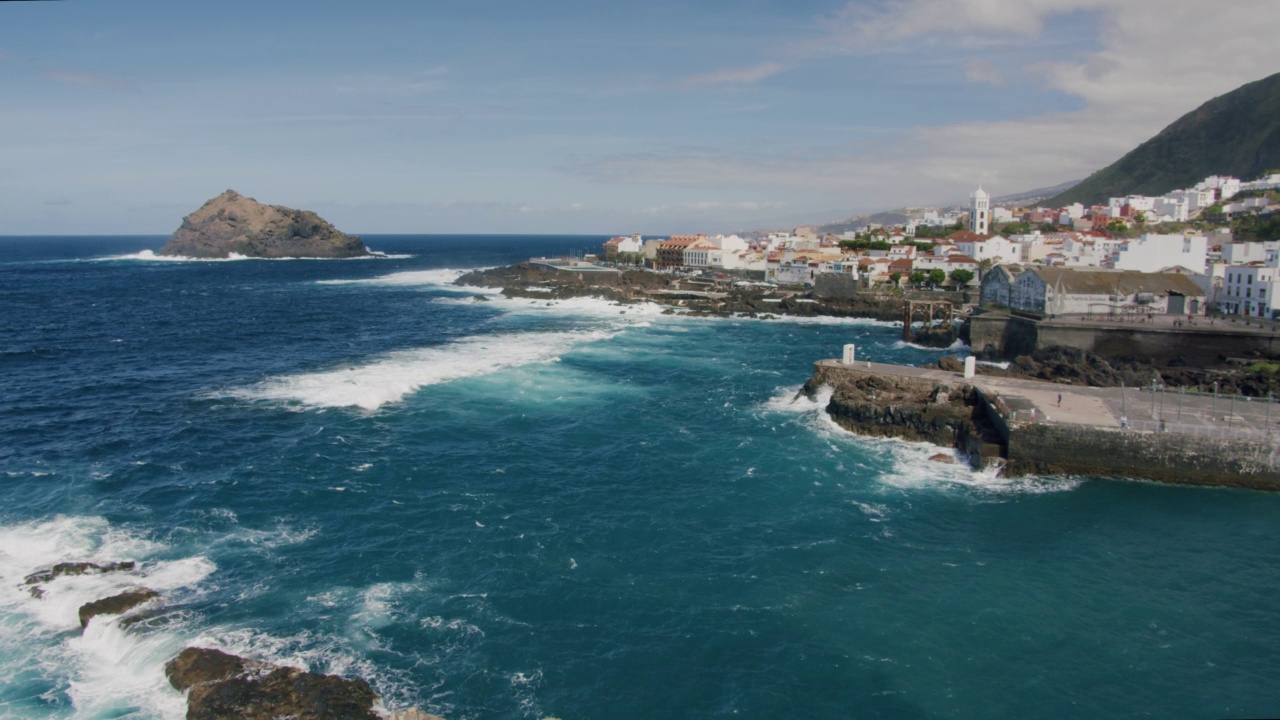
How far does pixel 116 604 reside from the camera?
19.0 m

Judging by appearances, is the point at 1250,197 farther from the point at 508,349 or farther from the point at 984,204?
the point at 508,349

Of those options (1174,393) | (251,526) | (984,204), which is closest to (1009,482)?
(1174,393)

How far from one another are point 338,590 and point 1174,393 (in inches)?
1531

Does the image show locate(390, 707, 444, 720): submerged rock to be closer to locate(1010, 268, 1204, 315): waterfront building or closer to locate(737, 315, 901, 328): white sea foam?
locate(1010, 268, 1204, 315): waterfront building

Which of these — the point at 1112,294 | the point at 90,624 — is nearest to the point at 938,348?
the point at 1112,294

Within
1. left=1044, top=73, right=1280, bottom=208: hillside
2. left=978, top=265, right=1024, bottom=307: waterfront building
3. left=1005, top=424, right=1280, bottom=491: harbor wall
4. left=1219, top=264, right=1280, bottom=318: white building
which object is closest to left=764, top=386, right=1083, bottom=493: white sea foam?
left=1005, top=424, right=1280, bottom=491: harbor wall

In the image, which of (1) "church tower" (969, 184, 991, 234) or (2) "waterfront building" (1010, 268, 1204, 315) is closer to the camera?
(2) "waterfront building" (1010, 268, 1204, 315)

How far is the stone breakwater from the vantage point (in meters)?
28.6

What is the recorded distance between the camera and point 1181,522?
25703mm

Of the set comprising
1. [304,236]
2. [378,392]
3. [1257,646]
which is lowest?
[1257,646]

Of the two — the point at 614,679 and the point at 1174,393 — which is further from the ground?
the point at 1174,393

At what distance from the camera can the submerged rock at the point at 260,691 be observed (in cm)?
1512

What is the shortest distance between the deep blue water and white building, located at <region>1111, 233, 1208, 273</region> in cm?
4671

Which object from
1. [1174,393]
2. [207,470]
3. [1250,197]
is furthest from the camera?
[1250,197]
